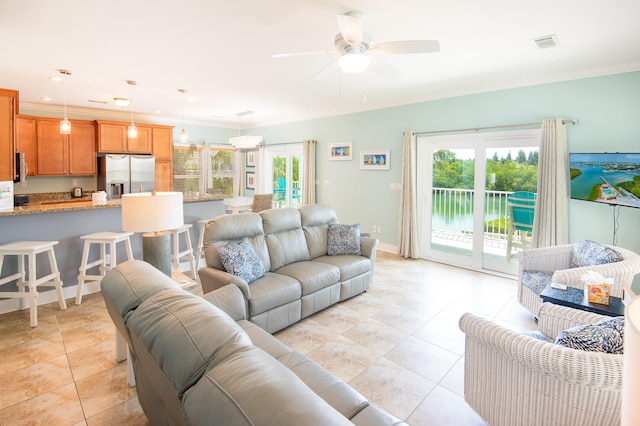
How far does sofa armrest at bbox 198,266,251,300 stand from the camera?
2714 mm

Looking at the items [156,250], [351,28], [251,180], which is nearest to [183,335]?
[156,250]

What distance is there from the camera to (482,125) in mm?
4664

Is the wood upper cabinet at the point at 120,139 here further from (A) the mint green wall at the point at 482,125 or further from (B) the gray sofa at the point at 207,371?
(B) the gray sofa at the point at 207,371

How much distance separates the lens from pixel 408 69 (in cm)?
389

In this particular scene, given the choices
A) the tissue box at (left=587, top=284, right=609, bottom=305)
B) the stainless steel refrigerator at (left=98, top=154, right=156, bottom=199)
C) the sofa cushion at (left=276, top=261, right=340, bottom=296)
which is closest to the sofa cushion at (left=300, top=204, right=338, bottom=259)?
the sofa cushion at (left=276, top=261, right=340, bottom=296)

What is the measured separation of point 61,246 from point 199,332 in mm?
3599

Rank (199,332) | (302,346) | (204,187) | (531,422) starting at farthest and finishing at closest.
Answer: (204,187) → (302,346) → (531,422) → (199,332)

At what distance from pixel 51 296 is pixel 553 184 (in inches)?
234

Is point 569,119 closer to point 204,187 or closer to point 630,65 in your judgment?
point 630,65

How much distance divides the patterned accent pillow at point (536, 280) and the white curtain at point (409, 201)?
7.15ft

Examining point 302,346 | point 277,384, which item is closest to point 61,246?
point 302,346

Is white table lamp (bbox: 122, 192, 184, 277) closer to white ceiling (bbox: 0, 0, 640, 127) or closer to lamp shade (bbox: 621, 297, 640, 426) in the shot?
white ceiling (bbox: 0, 0, 640, 127)

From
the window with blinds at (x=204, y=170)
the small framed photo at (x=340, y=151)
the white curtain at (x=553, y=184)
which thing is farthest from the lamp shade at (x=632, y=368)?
the window with blinds at (x=204, y=170)

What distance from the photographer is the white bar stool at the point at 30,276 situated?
10.2 feet
